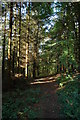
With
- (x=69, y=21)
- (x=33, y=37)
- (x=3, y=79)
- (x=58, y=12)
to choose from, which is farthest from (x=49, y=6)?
(x=33, y=37)

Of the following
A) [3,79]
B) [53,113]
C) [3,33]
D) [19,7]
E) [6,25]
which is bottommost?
[53,113]

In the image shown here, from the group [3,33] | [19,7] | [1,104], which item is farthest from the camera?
[19,7]

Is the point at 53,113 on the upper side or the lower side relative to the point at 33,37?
lower

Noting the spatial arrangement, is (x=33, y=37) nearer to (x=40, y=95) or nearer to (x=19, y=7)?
(x=19, y=7)

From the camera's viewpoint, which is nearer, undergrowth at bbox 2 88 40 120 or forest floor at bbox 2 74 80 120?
forest floor at bbox 2 74 80 120

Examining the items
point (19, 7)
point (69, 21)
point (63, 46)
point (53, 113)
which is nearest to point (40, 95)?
point (53, 113)

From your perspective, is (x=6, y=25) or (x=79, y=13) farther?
(x=6, y=25)

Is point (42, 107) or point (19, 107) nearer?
point (19, 107)

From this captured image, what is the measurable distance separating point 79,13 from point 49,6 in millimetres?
1653

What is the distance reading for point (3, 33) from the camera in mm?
10562

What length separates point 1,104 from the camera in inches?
259

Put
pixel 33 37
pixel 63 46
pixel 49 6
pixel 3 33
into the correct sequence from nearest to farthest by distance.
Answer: pixel 49 6
pixel 63 46
pixel 3 33
pixel 33 37

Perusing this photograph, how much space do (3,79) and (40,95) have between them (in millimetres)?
2539

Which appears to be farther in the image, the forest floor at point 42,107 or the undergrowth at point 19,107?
the undergrowth at point 19,107
